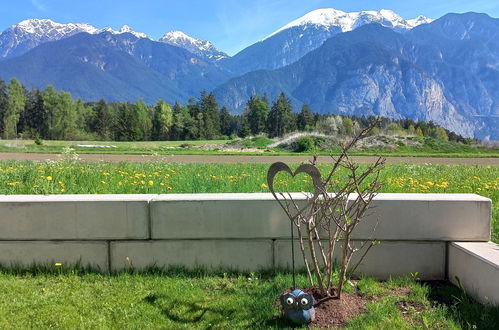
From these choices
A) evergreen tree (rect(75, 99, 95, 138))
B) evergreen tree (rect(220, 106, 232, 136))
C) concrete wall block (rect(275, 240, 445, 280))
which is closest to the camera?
concrete wall block (rect(275, 240, 445, 280))

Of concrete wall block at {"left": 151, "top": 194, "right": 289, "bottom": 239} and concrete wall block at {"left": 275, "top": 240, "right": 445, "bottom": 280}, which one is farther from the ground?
concrete wall block at {"left": 151, "top": 194, "right": 289, "bottom": 239}

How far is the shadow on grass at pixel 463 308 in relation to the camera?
299cm

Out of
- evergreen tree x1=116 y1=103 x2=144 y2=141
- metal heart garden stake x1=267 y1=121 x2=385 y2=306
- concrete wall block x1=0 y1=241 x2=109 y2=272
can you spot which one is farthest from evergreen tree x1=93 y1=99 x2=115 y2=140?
metal heart garden stake x1=267 y1=121 x2=385 y2=306

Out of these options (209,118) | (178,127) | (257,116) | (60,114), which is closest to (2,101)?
(60,114)

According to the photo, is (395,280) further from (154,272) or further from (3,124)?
(3,124)

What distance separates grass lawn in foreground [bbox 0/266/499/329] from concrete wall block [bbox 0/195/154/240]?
381 mm

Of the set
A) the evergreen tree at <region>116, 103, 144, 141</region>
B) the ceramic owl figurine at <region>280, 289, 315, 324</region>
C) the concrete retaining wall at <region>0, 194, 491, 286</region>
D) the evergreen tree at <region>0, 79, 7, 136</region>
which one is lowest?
the ceramic owl figurine at <region>280, 289, 315, 324</region>

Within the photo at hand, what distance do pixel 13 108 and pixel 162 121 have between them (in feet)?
82.9

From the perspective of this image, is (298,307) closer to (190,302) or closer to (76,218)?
(190,302)

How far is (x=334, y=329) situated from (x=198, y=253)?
1541 mm

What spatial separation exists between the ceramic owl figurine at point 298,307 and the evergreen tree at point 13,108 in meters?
79.6

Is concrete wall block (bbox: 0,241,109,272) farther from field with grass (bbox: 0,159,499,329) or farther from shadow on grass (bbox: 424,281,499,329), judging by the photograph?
shadow on grass (bbox: 424,281,499,329)

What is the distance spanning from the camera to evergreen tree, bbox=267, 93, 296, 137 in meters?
77.7

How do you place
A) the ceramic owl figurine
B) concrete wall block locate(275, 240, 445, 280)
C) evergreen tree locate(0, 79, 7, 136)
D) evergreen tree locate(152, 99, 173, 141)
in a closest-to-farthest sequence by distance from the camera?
1. the ceramic owl figurine
2. concrete wall block locate(275, 240, 445, 280)
3. evergreen tree locate(0, 79, 7, 136)
4. evergreen tree locate(152, 99, 173, 141)
